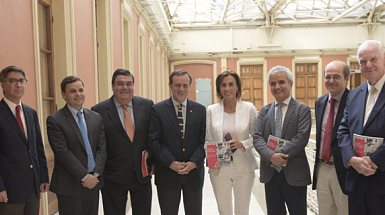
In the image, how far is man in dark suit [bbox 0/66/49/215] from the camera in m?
2.34

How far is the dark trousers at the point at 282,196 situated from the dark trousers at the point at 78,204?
5.52 ft

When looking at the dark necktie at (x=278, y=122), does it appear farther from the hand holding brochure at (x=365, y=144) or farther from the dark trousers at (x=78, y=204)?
the dark trousers at (x=78, y=204)

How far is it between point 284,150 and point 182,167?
3.18 ft

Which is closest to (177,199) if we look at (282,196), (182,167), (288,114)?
(182,167)

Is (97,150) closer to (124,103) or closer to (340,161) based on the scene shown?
(124,103)

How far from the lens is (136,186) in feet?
9.86

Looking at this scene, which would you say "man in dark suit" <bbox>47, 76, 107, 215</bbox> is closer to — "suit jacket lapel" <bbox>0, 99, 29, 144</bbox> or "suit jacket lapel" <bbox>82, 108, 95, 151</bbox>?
"suit jacket lapel" <bbox>82, 108, 95, 151</bbox>

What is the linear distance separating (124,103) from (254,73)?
15.9 m

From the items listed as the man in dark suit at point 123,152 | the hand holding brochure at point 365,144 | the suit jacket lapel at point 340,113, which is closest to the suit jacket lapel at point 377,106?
A: the hand holding brochure at point 365,144

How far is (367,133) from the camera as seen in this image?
2.46 m

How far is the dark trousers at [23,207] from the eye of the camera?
7.62 feet

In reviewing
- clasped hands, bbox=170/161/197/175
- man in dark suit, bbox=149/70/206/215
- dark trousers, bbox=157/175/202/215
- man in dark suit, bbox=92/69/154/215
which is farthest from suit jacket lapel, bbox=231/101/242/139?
man in dark suit, bbox=92/69/154/215

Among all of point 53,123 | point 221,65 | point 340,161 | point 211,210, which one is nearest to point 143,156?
point 53,123

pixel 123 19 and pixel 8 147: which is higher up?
pixel 123 19
